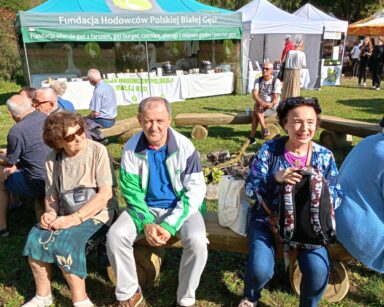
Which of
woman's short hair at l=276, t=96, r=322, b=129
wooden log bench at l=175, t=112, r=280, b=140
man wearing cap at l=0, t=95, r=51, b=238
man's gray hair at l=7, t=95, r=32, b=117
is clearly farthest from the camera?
wooden log bench at l=175, t=112, r=280, b=140

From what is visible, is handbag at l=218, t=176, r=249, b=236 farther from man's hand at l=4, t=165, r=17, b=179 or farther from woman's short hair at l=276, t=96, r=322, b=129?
man's hand at l=4, t=165, r=17, b=179

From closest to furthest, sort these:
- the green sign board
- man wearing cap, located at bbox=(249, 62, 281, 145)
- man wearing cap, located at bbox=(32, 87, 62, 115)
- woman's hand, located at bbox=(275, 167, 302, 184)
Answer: woman's hand, located at bbox=(275, 167, 302, 184)
man wearing cap, located at bbox=(32, 87, 62, 115)
man wearing cap, located at bbox=(249, 62, 281, 145)
the green sign board

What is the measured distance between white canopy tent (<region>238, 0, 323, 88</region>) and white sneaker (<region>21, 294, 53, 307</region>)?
35.1ft

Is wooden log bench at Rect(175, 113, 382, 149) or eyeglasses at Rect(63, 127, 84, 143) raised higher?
eyeglasses at Rect(63, 127, 84, 143)

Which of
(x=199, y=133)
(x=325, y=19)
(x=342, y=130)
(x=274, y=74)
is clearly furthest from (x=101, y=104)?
(x=325, y=19)

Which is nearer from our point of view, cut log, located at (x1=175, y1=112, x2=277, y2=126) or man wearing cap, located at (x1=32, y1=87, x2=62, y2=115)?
man wearing cap, located at (x1=32, y1=87, x2=62, y2=115)

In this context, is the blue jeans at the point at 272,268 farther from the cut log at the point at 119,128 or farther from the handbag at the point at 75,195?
the cut log at the point at 119,128

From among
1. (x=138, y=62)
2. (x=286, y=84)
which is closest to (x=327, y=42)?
(x=138, y=62)

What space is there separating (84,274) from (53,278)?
66 centimetres

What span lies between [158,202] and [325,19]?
14969 millimetres

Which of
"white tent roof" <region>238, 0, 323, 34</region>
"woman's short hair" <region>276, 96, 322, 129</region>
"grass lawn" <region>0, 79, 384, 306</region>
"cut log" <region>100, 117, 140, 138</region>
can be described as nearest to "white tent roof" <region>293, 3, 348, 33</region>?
"white tent roof" <region>238, 0, 323, 34</region>

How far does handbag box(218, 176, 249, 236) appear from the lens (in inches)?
99.1

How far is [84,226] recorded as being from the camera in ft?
8.47

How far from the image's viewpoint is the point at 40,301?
259 centimetres
